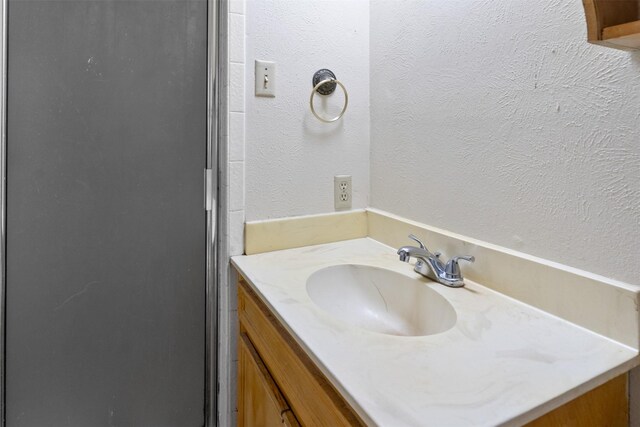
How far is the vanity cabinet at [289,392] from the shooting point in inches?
23.1

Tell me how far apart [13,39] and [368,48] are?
3.53 feet

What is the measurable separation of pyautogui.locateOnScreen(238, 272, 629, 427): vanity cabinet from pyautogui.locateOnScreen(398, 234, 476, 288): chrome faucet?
338 mm

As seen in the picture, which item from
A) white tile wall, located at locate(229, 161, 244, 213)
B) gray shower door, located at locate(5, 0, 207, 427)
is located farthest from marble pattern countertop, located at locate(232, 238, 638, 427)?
gray shower door, located at locate(5, 0, 207, 427)

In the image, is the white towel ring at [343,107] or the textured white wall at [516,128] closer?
the textured white wall at [516,128]

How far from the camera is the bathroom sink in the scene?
0.91 m

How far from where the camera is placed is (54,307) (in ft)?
3.86

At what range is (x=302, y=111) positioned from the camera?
4.04 feet

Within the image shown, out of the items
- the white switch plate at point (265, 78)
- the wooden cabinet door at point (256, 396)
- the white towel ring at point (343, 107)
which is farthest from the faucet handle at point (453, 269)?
the white switch plate at point (265, 78)

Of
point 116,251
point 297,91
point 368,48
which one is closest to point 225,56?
point 297,91

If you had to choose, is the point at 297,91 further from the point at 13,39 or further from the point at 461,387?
the point at 461,387

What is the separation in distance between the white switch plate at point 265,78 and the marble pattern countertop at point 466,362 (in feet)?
2.10

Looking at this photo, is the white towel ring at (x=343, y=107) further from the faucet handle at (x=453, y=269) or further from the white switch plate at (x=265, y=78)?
the faucet handle at (x=453, y=269)

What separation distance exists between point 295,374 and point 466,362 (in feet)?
1.05

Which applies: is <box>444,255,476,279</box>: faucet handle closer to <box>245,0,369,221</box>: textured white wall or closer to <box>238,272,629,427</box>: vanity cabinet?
<box>238,272,629,427</box>: vanity cabinet
